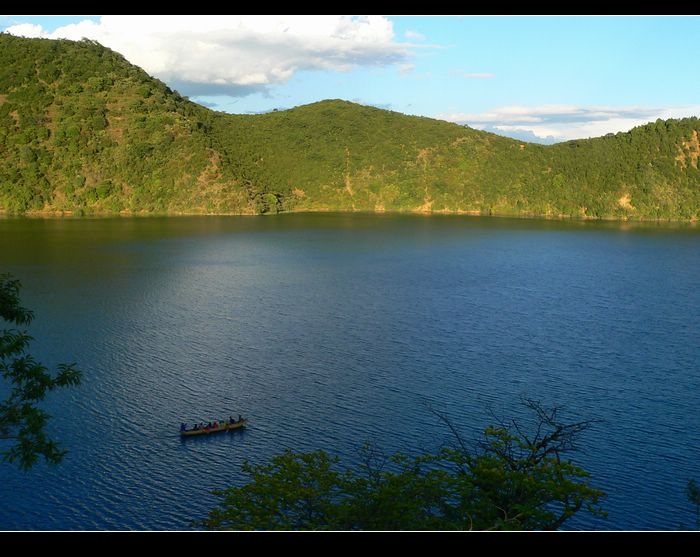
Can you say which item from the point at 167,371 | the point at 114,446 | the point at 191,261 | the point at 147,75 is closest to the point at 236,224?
the point at 191,261

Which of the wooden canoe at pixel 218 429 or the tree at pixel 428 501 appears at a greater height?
the tree at pixel 428 501

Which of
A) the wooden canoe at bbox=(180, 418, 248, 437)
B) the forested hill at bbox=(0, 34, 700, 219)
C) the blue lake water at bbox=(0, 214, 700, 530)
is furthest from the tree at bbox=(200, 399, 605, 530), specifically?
the forested hill at bbox=(0, 34, 700, 219)

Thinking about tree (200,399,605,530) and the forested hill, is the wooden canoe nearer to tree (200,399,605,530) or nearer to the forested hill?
tree (200,399,605,530)

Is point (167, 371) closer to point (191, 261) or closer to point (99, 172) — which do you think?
point (191, 261)

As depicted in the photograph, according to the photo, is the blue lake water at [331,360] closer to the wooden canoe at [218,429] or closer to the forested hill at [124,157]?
the wooden canoe at [218,429]

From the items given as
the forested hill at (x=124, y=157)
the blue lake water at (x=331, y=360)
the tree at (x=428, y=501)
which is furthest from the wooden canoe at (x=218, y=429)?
Answer: the forested hill at (x=124, y=157)

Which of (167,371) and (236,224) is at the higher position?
(236,224)
